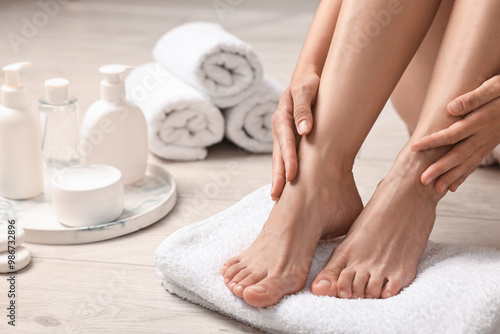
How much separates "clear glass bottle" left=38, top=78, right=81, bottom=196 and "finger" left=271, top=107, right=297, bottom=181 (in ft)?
1.35

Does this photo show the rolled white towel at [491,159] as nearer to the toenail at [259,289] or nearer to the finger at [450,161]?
the finger at [450,161]

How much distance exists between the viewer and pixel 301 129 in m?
0.99

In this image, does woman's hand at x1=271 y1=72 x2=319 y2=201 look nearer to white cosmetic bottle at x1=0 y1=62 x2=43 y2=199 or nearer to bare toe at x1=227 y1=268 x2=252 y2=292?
bare toe at x1=227 y1=268 x2=252 y2=292

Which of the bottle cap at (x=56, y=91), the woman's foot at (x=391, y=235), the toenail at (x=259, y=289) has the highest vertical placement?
the bottle cap at (x=56, y=91)

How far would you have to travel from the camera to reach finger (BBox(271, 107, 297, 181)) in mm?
982

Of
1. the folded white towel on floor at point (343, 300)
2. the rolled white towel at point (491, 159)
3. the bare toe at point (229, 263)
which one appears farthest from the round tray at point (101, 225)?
the rolled white towel at point (491, 159)

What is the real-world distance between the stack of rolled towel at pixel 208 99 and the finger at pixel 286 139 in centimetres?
47

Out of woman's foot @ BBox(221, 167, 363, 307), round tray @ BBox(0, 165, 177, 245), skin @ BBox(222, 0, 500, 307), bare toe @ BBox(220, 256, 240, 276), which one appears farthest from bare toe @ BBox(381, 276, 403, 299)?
round tray @ BBox(0, 165, 177, 245)

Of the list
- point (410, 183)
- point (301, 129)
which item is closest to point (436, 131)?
point (410, 183)

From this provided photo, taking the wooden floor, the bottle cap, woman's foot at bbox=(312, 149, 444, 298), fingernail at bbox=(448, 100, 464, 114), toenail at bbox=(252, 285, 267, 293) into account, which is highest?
fingernail at bbox=(448, 100, 464, 114)

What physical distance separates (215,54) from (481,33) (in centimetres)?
69

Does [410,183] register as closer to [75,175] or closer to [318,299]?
[318,299]

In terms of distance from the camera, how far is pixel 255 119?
5.13 ft

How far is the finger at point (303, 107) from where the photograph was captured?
3.26 ft
